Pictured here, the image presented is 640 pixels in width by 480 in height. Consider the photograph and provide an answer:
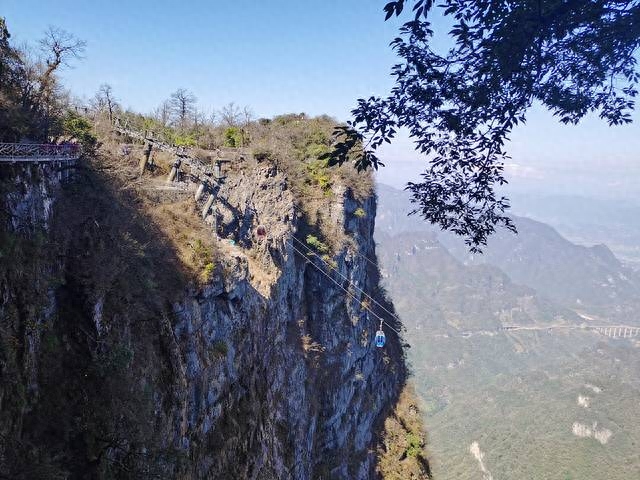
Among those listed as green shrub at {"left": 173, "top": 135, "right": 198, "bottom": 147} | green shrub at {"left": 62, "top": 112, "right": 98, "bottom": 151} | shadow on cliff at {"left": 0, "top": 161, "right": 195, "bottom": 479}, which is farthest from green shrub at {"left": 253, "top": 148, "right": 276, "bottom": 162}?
shadow on cliff at {"left": 0, "top": 161, "right": 195, "bottom": 479}

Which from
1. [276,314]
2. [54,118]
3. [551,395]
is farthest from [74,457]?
[551,395]

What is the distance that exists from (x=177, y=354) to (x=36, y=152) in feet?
19.8

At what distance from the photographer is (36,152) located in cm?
955

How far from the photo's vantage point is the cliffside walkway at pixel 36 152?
841 centimetres

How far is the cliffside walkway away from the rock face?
39 cm

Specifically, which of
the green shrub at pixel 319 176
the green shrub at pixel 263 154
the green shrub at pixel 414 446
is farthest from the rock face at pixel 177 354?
the green shrub at pixel 414 446

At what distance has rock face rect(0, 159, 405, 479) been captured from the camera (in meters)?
8.21

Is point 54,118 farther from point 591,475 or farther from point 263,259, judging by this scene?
point 591,475

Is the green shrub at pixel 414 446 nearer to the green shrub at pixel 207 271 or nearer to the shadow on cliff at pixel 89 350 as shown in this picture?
the green shrub at pixel 207 271

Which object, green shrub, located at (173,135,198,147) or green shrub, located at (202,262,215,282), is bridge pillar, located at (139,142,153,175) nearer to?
green shrub, located at (173,135,198,147)

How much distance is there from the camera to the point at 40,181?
9.75m

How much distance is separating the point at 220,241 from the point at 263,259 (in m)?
2.92

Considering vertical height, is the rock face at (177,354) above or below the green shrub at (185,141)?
below

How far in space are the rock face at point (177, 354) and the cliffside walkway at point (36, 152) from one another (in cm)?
39
